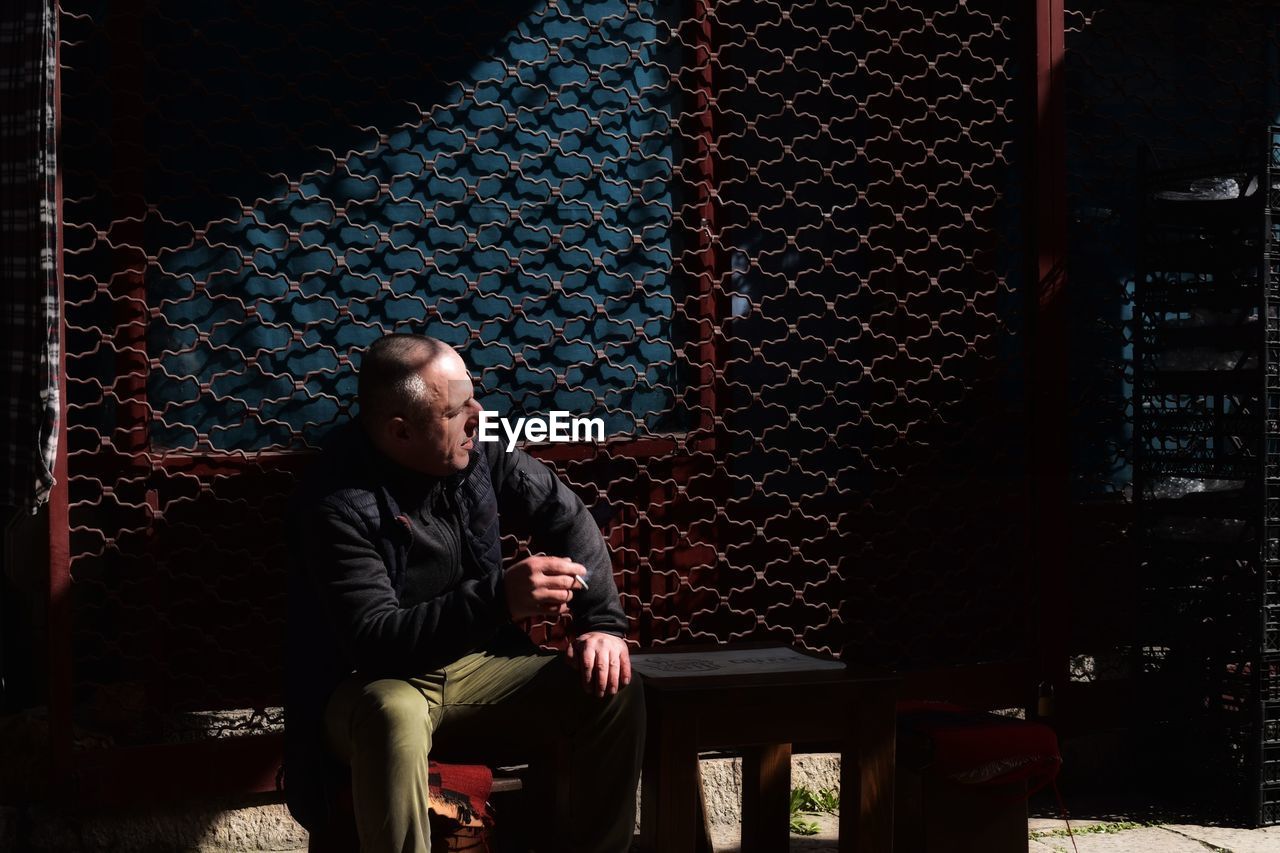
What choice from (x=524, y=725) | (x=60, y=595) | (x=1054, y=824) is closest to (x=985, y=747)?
(x=1054, y=824)

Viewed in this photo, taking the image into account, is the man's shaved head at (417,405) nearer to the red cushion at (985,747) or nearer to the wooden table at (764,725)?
the wooden table at (764,725)

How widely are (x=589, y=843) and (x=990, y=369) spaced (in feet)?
8.70

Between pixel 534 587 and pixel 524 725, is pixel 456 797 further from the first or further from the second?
pixel 534 587

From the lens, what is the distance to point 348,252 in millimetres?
4703

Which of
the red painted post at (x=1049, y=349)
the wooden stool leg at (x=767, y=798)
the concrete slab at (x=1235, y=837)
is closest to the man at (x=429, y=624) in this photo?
the wooden stool leg at (x=767, y=798)

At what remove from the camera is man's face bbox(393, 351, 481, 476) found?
3.71 m

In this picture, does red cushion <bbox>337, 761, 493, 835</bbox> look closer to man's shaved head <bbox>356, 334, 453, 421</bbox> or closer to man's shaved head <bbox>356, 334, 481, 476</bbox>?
man's shaved head <bbox>356, 334, 481, 476</bbox>

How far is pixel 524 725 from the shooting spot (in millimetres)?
3773

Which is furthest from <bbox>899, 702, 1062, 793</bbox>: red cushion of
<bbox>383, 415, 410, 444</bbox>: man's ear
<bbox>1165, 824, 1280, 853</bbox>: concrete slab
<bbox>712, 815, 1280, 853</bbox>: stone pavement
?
<bbox>383, 415, 410, 444</bbox>: man's ear

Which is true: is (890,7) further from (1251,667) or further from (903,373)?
(1251,667)

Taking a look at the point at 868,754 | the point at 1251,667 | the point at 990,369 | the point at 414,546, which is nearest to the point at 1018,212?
the point at 990,369

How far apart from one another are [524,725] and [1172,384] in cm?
271

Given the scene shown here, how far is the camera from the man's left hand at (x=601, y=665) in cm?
363

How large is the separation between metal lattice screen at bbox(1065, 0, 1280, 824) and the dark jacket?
2.32 meters
